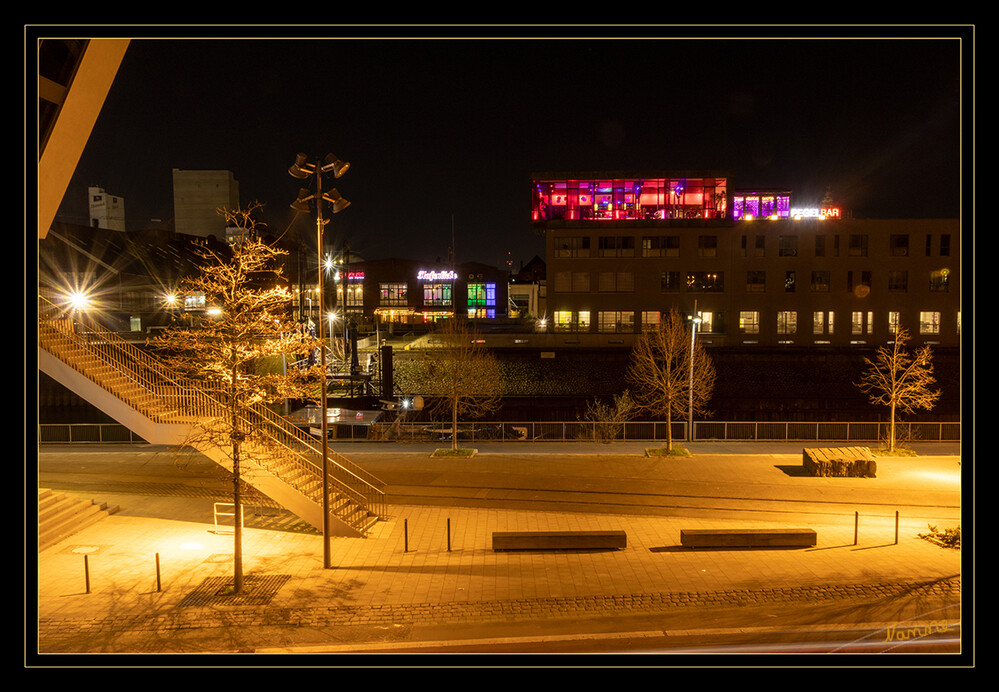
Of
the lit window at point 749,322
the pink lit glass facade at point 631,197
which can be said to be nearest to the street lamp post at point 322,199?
the pink lit glass facade at point 631,197

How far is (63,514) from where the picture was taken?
1316cm

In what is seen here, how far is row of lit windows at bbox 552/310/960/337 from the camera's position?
47.8m

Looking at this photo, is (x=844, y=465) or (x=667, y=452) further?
(x=667, y=452)

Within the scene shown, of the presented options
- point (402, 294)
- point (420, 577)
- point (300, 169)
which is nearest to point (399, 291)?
point (402, 294)

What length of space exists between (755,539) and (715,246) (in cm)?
4047

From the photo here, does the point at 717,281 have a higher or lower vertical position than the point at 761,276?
lower

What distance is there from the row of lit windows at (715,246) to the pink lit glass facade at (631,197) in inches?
120

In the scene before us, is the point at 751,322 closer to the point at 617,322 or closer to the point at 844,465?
the point at 617,322

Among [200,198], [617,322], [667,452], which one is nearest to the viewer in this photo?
[667,452]

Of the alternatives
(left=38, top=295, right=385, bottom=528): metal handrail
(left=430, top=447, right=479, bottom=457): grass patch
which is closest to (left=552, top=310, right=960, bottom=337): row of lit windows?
(left=430, top=447, right=479, bottom=457): grass patch

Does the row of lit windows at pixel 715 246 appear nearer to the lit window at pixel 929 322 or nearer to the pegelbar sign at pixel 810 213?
the pegelbar sign at pixel 810 213

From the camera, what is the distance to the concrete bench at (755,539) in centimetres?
1202

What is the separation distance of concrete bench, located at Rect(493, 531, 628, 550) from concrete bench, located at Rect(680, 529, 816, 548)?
144 centimetres

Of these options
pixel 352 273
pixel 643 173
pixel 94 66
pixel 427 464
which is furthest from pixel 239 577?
pixel 352 273
